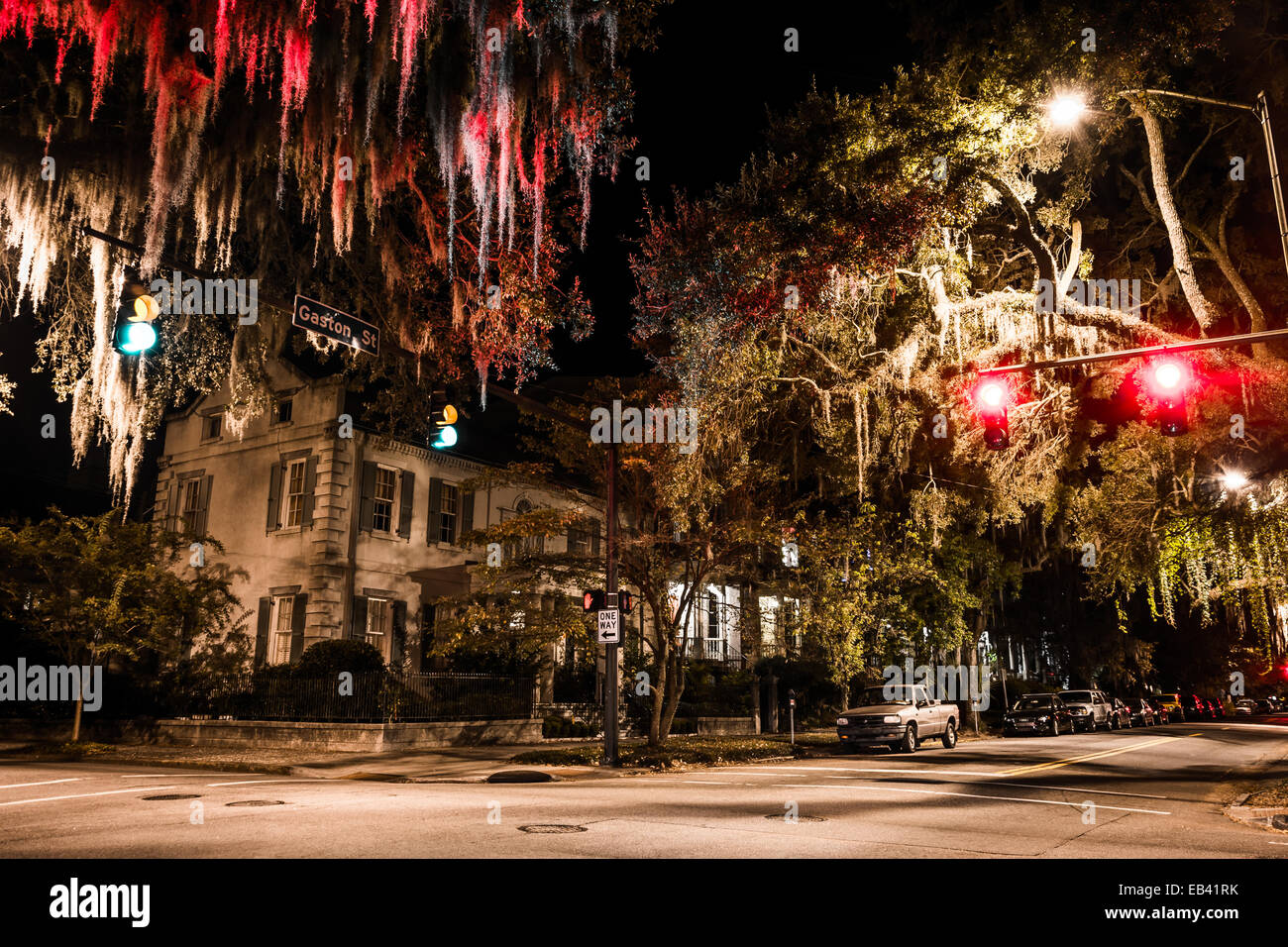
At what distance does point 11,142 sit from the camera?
12117 millimetres

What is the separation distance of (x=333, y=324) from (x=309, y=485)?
57.7ft

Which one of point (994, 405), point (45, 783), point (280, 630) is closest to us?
point (994, 405)

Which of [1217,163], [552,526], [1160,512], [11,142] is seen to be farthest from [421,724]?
[1217,163]

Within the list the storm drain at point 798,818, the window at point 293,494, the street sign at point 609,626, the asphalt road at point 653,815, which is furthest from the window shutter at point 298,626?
the storm drain at point 798,818

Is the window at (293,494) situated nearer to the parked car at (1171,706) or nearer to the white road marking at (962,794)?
the white road marking at (962,794)

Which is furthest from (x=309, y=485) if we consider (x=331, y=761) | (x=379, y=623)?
(x=331, y=761)

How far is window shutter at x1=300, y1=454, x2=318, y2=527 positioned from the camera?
2742cm

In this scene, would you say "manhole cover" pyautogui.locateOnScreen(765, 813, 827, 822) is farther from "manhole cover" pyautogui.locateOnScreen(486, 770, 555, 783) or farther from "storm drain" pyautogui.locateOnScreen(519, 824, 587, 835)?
"manhole cover" pyautogui.locateOnScreen(486, 770, 555, 783)

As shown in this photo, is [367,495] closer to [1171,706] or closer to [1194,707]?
[1171,706]

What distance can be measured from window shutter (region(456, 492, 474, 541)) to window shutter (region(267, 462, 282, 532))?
226 inches

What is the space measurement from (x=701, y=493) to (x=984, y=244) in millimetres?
9015

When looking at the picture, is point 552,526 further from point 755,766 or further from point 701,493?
point 755,766

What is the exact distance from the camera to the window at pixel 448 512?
30297mm

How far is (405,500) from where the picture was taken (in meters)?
29.1
